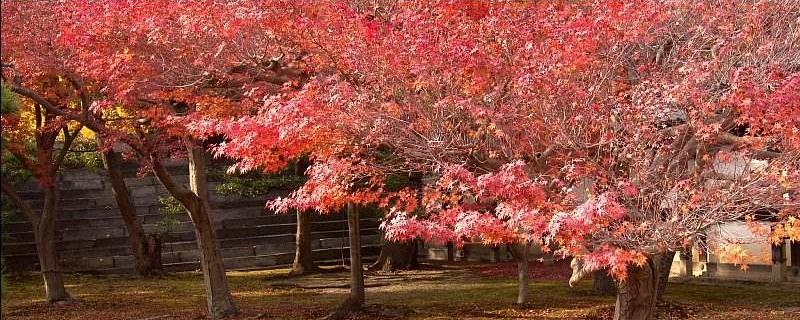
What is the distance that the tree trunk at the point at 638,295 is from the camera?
12805mm

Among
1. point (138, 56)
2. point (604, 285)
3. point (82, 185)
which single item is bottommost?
point (604, 285)

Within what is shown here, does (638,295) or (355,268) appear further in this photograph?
(355,268)

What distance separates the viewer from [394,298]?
20250 millimetres

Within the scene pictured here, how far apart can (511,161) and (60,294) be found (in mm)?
11425

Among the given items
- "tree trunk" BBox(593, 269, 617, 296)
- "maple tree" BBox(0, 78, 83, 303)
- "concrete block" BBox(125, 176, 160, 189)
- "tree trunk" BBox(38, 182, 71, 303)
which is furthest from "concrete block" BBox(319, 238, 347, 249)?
"tree trunk" BBox(593, 269, 617, 296)

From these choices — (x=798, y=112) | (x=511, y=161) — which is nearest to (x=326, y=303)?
(x=511, y=161)

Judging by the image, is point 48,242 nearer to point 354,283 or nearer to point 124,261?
point 354,283

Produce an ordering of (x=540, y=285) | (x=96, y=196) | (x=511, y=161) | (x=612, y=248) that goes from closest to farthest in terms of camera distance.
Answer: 1. (x=612, y=248)
2. (x=511, y=161)
3. (x=540, y=285)
4. (x=96, y=196)

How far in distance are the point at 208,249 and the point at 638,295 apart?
282 inches

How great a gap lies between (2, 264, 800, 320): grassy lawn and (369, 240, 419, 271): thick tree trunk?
853 mm

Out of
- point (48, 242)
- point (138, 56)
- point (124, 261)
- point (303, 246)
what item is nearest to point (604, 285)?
point (303, 246)

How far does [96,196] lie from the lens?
3022 cm

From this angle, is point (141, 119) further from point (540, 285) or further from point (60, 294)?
point (540, 285)

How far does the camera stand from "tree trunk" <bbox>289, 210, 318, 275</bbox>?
2619 centimetres
